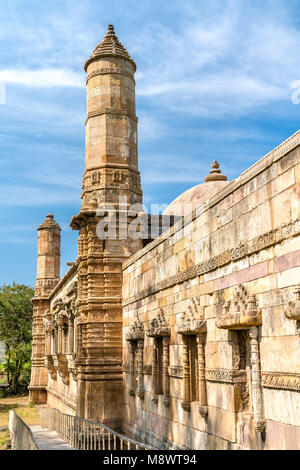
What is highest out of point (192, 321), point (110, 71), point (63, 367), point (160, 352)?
point (110, 71)

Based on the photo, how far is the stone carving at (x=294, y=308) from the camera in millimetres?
4496

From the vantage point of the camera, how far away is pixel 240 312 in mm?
5719

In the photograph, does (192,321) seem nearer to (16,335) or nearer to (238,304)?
(238,304)

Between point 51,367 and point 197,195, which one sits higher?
point 197,195

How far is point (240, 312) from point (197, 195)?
810 cm

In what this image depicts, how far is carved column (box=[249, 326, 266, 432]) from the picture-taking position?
5.25 m

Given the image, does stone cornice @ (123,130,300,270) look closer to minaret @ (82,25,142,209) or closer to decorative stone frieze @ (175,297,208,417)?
decorative stone frieze @ (175,297,208,417)

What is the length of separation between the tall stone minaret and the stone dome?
3.59 ft

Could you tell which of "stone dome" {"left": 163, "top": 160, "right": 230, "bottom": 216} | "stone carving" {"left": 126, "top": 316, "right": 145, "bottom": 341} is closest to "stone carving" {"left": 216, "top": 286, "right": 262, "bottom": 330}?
"stone carving" {"left": 126, "top": 316, "right": 145, "bottom": 341}

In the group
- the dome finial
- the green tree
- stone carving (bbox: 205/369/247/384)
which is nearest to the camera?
stone carving (bbox: 205/369/247/384)

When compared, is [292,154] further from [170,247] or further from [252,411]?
[170,247]

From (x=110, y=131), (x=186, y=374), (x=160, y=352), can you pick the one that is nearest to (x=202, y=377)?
(x=186, y=374)
